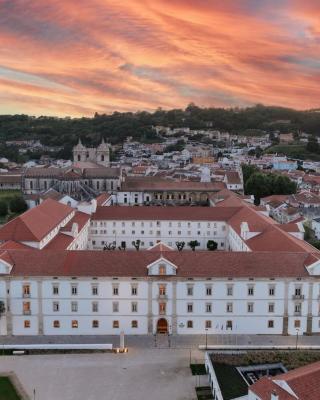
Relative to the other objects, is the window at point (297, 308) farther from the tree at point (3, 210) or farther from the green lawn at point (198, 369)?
the tree at point (3, 210)

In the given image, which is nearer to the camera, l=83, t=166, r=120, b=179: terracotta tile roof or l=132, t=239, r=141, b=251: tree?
l=132, t=239, r=141, b=251: tree

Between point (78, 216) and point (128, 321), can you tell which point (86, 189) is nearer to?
point (78, 216)

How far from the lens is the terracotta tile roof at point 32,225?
4925 cm

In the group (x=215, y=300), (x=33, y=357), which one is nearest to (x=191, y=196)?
(x=215, y=300)

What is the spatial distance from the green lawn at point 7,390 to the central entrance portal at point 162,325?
40.0 feet

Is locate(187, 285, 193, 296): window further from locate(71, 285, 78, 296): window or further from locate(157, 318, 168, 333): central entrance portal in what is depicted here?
locate(71, 285, 78, 296): window

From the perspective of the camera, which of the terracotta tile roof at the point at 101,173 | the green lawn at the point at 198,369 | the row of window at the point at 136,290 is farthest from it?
the terracotta tile roof at the point at 101,173

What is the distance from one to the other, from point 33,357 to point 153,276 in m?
10.5

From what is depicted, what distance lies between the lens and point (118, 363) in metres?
34.8

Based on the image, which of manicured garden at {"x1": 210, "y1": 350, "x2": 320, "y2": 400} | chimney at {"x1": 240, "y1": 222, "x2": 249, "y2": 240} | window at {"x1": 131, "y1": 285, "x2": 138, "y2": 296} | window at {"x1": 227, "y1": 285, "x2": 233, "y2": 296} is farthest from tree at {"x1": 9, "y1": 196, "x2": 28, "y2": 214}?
manicured garden at {"x1": 210, "y1": 350, "x2": 320, "y2": 400}

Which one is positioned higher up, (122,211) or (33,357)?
(122,211)

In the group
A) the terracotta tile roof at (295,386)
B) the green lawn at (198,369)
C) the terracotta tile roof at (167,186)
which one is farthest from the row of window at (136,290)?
the terracotta tile roof at (167,186)

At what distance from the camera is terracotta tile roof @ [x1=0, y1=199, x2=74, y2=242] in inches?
1939

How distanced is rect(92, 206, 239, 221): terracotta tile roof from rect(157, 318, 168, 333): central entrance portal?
30490 millimetres
